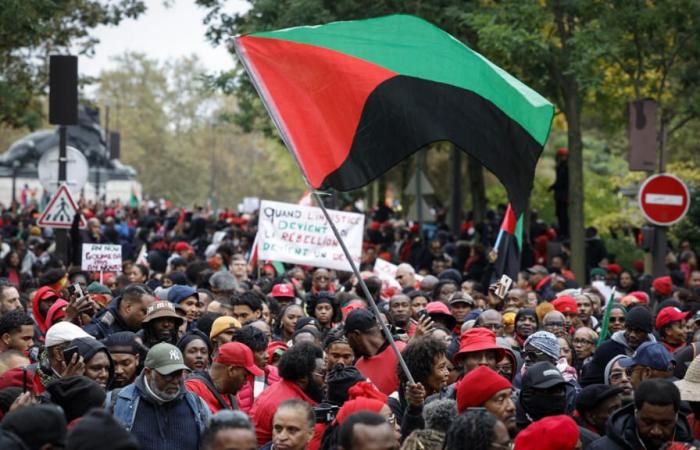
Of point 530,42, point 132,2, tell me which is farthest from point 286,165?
point 530,42

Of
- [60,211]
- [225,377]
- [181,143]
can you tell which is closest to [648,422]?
[225,377]

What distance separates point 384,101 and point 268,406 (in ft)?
9.54

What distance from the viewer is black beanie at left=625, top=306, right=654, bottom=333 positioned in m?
11.7

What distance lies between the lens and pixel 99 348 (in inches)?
350

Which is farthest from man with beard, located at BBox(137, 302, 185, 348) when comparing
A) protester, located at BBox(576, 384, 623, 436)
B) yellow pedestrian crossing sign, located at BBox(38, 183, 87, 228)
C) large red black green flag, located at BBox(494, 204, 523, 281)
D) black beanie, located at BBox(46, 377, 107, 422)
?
yellow pedestrian crossing sign, located at BBox(38, 183, 87, 228)

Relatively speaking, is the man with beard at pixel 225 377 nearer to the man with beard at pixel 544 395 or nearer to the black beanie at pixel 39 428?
the man with beard at pixel 544 395

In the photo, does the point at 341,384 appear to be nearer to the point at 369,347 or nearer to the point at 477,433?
the point at 369,347

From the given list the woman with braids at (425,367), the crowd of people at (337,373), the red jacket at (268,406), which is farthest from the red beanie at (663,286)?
the red jacket at (268,406)

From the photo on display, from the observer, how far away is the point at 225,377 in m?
9.23

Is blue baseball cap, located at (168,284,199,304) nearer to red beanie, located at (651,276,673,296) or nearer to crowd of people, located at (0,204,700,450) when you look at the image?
crowd of people, located at (0,204,700,450)

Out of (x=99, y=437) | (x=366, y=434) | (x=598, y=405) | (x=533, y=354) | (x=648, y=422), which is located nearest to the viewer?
(x=99, y=437)

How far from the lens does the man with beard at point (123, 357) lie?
31.4 ft

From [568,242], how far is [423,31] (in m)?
16.9

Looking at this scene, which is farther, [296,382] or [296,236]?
[296,236]
